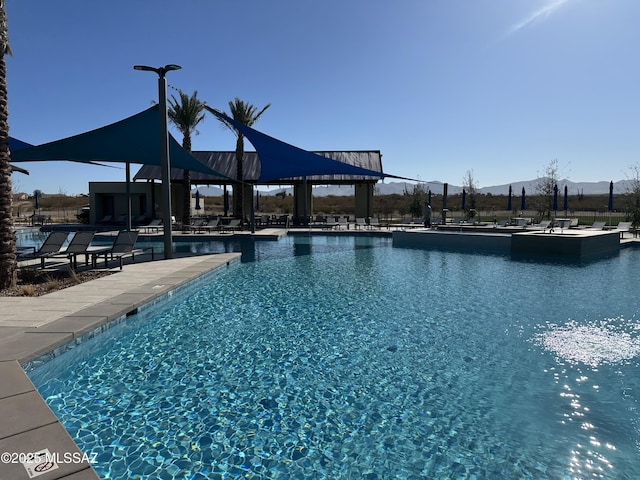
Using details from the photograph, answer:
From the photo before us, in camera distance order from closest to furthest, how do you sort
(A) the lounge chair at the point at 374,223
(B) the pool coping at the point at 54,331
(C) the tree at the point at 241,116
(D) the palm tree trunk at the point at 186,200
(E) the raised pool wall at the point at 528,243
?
(B) the pool coping at the point at 54,331, (E) the raised pool wall at the point at 528,243, (D) the palm tree trunk at the point at 186,200, (C) the tree at the point at 241,116, (A) the lounge chair at the point at 374,223

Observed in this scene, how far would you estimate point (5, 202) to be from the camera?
754cm

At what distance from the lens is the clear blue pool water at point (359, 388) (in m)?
3.13

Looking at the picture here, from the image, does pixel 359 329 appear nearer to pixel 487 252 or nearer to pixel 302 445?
pixel 302 445

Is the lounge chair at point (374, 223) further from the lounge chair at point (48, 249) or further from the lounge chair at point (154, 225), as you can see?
the lounge chair at point (48, 249)

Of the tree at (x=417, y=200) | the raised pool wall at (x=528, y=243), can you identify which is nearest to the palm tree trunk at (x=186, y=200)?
the raised pool wall at (x=528, y=243)

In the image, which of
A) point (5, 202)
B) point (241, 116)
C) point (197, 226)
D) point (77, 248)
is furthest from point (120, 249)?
point (241, 116)

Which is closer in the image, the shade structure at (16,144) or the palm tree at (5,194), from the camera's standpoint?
the palm tree at (5,194)

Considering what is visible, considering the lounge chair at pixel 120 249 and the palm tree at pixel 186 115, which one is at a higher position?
the palm tree at pixel 186 115

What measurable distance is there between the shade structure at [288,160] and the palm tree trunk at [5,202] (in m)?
6.70

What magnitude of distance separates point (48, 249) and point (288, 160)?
9.23 m

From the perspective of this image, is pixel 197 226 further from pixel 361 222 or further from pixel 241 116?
pixel 361 222

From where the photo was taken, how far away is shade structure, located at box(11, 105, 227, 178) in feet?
40.1

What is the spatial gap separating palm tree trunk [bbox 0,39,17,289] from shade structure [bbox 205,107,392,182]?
6701 mm

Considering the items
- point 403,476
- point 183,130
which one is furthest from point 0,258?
point 183,130
